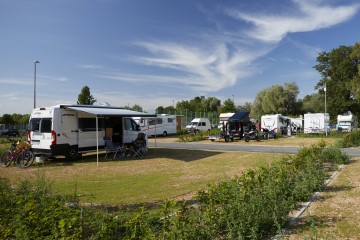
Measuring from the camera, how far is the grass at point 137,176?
7.37 metres

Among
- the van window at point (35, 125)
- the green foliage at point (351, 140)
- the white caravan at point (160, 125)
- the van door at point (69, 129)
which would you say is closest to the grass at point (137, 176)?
the van door at point (69, 129)

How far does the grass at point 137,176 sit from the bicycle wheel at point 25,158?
1.09 ft

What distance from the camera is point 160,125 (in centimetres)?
3341

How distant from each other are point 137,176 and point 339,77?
48892 millimetres

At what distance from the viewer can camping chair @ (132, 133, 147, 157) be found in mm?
15242

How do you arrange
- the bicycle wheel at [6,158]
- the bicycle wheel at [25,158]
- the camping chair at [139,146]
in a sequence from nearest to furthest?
1. the bicycle wheel at [25,158]
2. the bicycle wheel at [6,158]
3. the camping chair at [139,146]

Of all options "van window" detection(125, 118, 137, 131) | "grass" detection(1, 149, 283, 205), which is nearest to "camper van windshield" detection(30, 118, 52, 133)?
"grass" detection(1, 149, 283, 205)

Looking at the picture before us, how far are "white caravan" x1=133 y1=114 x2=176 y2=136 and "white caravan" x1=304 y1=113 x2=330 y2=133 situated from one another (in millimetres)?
13910

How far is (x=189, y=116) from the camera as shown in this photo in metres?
48.0

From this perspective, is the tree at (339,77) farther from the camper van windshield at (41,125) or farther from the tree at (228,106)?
the camper van windshield at (41,125)

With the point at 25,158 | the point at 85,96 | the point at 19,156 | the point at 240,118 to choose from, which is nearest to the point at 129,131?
the point at 25,158

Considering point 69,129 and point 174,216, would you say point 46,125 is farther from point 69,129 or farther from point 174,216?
point 174,216

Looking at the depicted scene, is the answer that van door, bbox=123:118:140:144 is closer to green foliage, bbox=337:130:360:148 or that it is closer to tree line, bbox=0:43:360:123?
green foliage, bbox=337:130:360:148

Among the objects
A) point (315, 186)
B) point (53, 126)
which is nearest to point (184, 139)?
point (53, 126)
